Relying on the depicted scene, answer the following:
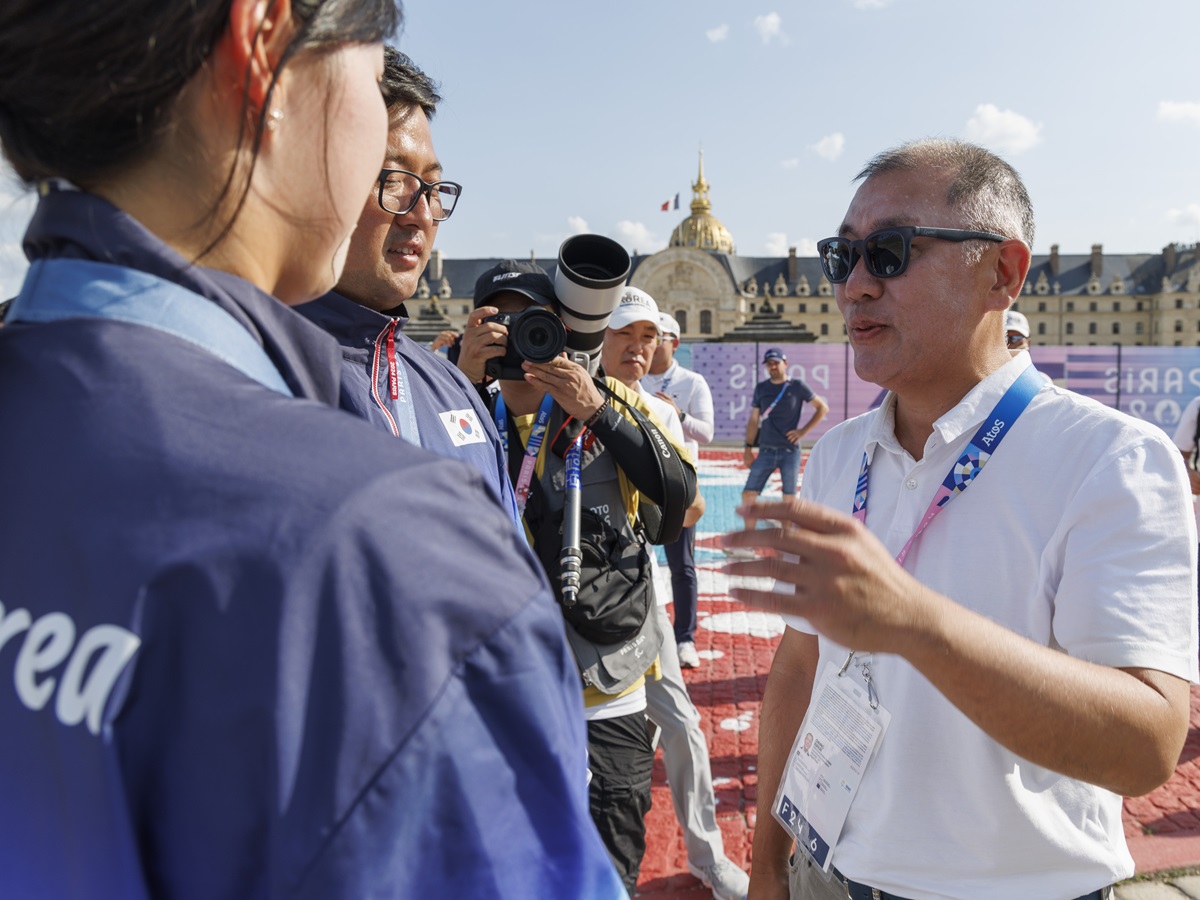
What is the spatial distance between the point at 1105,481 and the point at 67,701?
1692 mm

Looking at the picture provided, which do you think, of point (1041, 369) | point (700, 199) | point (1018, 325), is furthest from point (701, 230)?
point (1018, 325)

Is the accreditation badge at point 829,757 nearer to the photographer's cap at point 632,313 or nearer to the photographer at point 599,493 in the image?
the photographer at point 599,493

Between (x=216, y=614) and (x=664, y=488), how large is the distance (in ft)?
8.51

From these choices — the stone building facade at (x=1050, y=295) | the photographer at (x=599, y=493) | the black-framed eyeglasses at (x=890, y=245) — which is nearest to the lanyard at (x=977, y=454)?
the black-framed eyeglasses at (x=890, y=245)

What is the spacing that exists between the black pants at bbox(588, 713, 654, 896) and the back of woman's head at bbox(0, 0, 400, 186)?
2474 mm

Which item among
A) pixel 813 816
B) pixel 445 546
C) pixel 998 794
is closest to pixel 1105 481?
pixel 998 794

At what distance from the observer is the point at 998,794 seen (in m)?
1.71

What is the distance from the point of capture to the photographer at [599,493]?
9.58 feet

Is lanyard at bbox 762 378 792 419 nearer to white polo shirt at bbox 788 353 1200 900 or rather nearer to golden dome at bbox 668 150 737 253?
white polo shirt at bbox 788 353 1200 900

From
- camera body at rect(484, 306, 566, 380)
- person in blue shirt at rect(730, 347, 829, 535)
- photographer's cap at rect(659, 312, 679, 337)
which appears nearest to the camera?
camera body at rect(484, 306, 566, 380)

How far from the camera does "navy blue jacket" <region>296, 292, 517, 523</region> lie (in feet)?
6.71

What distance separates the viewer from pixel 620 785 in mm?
2887

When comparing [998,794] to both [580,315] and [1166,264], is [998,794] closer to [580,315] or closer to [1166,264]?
[580,315]

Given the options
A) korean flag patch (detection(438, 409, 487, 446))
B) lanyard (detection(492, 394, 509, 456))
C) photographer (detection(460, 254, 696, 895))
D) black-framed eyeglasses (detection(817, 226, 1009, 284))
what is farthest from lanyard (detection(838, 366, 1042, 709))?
lanyard (detection(492, 394, 509, 456))
